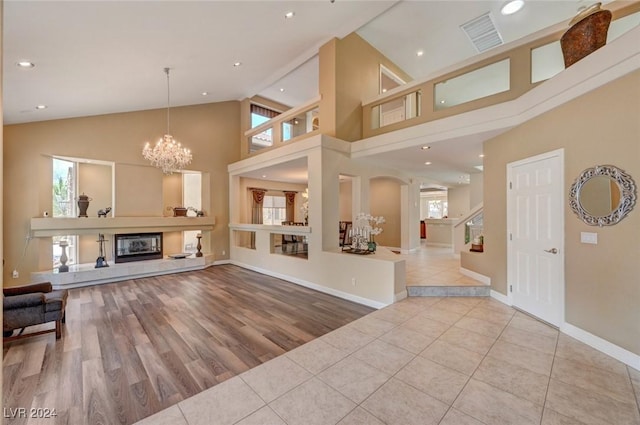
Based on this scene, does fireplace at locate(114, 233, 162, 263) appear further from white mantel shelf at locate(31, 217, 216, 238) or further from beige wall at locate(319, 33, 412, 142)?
beige wall at locate(319, 33, 412, 142)

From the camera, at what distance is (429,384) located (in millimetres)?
2375

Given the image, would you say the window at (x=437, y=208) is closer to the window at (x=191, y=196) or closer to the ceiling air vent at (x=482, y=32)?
the ceiling air vent at (x=482, y=32)

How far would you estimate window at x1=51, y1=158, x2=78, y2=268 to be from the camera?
603 centimetres

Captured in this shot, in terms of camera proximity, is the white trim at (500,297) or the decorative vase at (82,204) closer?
the white trim at (500,297)

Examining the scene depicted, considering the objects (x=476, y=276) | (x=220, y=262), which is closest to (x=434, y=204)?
(x=476, y=276)

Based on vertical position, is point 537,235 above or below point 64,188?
below

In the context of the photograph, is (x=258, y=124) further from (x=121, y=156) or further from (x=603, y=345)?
(x=603, y=345)

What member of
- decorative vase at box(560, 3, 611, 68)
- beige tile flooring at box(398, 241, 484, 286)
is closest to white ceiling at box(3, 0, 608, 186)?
decorative vase at box(560, 3, 611, 68)

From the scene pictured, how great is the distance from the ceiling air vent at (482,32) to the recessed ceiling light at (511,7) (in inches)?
10.6

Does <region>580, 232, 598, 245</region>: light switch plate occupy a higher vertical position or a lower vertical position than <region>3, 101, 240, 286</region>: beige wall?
lower

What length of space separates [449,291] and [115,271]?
697cm

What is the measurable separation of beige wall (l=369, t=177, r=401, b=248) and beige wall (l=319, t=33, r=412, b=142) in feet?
10.3

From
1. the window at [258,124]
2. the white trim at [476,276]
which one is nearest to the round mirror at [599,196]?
the white trim at [476,276]

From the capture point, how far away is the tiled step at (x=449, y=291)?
4594 mm
